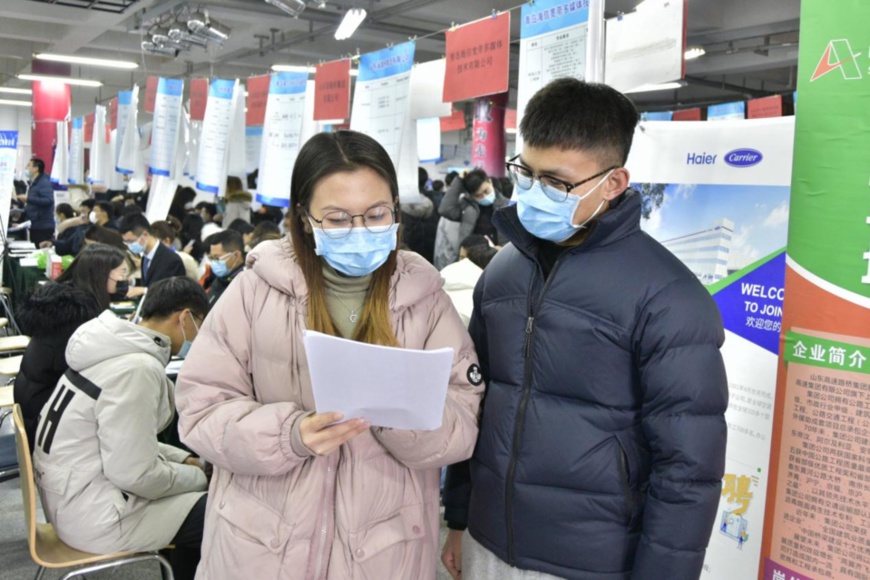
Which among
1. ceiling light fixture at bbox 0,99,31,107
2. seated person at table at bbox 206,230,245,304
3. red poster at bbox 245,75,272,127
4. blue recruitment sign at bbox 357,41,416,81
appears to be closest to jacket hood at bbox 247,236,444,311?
blue recruitment sign at bbox 357,41,416,81

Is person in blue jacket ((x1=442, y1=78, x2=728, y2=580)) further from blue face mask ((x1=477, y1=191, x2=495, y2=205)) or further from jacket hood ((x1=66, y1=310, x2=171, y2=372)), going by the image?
blue face mask ((x1=477, y1=191, x2=495, y2=205))

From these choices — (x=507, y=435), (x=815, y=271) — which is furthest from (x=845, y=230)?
(x=507, y=435)

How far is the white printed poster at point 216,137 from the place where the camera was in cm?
502

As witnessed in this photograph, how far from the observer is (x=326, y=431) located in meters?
1.27

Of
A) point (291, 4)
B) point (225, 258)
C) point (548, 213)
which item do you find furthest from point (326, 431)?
point (291, 4)

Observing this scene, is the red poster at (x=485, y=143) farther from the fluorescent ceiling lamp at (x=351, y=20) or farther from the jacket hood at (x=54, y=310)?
the jacket hood at (x=54, y=310)

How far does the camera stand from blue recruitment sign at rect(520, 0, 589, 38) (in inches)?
90.9

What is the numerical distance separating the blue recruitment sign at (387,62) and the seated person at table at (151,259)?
231cm

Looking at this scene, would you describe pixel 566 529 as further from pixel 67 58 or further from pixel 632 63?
pixel 67 58

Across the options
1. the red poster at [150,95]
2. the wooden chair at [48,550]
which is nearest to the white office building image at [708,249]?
the wooden chair at [48,550]

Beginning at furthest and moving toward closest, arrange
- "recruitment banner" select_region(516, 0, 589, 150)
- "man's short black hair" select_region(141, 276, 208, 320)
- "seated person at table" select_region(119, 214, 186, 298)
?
"seated person at table" select_region(119, 214, 186, 298)
"man's short black hair" select_region(141, 276, 208, 320)
"recruitment banner" select_region(516, 0, 589, 150)

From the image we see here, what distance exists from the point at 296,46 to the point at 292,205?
11.1 meters

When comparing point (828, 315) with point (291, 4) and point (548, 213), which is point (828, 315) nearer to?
point (548, 213)

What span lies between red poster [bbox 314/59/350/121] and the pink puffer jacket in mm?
2789
